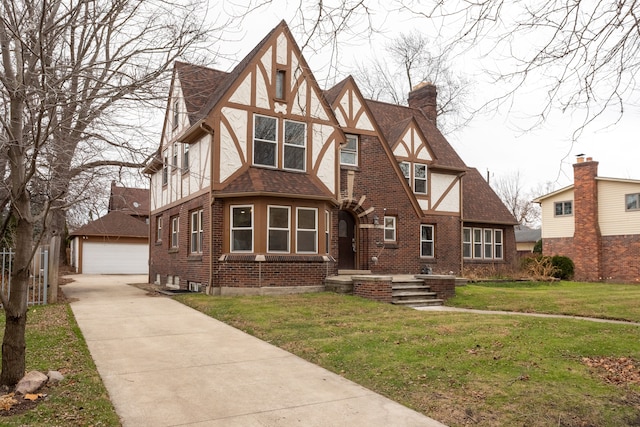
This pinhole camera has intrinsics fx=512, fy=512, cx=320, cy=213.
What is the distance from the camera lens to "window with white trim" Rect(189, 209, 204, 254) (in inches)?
645

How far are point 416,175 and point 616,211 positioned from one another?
12.0 m

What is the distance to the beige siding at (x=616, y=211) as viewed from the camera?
25469 millimetres

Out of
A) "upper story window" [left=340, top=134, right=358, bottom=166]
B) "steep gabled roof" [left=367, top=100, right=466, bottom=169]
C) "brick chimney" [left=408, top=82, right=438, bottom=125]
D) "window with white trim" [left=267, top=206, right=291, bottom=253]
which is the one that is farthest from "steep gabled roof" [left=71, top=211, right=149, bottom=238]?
"window with white trim" [left=267, top=206, right=291, bottom=253]

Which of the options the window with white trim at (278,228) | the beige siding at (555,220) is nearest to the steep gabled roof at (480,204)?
the beige siding at (555,220)

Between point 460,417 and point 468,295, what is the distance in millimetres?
10925

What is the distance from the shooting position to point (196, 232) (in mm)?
16953

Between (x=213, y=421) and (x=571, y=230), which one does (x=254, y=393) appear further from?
(x=571, y=230)

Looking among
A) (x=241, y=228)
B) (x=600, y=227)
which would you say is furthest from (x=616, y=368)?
(x=600, y=227)

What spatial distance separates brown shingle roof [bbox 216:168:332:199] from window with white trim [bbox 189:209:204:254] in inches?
76.7

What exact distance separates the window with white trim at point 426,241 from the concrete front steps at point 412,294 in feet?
20.6

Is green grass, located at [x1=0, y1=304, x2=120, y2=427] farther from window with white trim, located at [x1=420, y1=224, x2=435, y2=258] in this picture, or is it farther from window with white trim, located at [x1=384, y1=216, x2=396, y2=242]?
window with white trim, located at [x1=420, y1=224, x2=435, y2=258]

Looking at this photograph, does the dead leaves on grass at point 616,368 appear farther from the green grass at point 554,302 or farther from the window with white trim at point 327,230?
the window with white trim at point 327,230

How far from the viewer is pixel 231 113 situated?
1530cm

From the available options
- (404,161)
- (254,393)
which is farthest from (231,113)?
(254,393)
